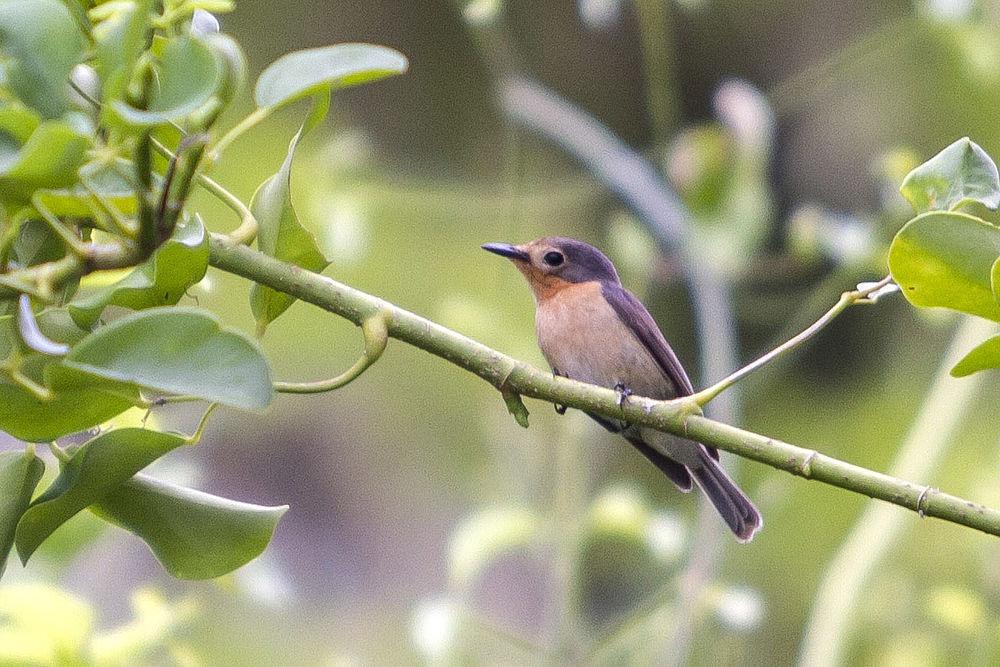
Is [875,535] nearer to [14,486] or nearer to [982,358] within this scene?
[982,358]

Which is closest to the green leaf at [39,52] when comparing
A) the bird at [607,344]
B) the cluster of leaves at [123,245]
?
the cluster of leaves at [123,245]

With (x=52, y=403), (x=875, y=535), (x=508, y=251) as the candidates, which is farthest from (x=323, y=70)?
(x=875, y=535)

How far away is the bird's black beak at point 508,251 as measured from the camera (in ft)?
5.10

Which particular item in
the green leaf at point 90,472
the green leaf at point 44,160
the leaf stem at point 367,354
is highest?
the green leaf at point 44,160

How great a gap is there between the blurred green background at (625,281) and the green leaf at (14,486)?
143 cm

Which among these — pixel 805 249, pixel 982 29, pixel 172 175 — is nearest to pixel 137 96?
pixel 172 175

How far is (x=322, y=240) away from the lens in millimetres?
2443

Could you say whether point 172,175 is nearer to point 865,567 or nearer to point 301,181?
point 865,567

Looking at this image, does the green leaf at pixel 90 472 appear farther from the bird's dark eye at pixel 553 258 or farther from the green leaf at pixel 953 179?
the bird's dark eye at pixel 553 258

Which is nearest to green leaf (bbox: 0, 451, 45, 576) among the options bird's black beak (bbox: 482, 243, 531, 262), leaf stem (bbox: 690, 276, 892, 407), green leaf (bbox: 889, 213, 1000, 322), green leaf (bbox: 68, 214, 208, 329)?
green leaf (bbox: 68, 214, 208, 329)

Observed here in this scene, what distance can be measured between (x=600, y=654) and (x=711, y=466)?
0.41m

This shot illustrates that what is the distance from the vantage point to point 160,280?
2.02ft

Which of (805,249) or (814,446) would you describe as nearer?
(805,249)

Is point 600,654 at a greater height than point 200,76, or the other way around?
point 200,76
